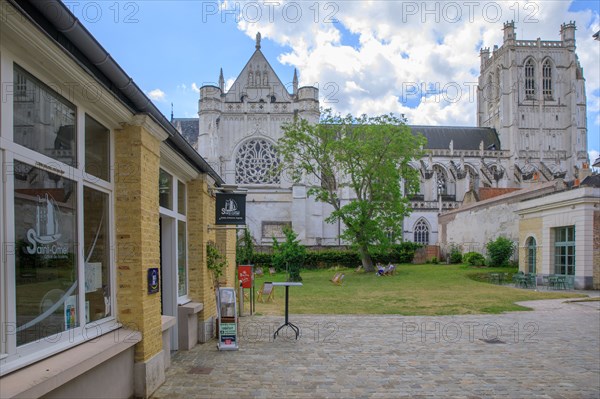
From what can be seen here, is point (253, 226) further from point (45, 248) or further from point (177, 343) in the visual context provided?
point (45, 248)

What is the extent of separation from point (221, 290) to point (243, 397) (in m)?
3.78

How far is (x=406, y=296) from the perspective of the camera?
19766 mm

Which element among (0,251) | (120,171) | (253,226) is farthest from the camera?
(253,226)

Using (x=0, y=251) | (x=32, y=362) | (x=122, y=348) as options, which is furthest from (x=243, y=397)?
(x=0, y=251)

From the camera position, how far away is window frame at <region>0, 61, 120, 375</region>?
3.66 metres

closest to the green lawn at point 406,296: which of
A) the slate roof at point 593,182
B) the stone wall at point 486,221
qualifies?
the slate roof at point 593,182

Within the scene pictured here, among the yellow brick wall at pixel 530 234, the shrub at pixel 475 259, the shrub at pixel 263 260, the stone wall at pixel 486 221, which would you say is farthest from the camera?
the shrub at pixel 263 260

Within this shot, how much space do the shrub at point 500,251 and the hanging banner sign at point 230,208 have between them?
25.6 meters

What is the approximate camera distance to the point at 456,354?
8938mm

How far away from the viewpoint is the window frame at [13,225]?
3660 millimetres

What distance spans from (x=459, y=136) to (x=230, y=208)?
61.7m

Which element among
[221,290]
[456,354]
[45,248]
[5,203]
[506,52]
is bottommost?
[456,354]

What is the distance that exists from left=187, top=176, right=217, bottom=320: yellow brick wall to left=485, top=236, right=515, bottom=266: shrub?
26.0 m

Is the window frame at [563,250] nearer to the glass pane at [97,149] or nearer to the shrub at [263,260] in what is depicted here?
the shrub at [263,260]
